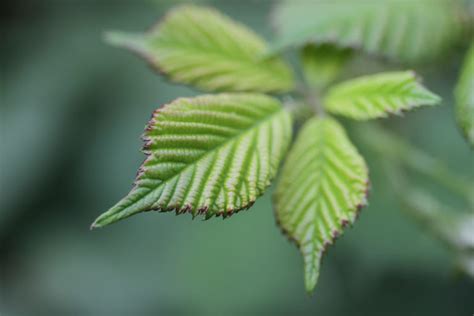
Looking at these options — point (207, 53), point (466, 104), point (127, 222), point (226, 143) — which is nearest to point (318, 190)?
point (226, 143)

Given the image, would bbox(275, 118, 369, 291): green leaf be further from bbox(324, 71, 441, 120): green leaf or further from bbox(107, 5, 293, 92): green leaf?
bbox(107, 5, 293, 92): green leaf

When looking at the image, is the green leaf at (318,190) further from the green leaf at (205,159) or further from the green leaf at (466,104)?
the green leaf at (466,104)

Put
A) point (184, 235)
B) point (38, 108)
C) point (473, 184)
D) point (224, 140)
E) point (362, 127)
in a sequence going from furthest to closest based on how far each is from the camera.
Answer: point (38, 108), point (184, 235), point (362, 127), point (473, 184), point (224, 140)

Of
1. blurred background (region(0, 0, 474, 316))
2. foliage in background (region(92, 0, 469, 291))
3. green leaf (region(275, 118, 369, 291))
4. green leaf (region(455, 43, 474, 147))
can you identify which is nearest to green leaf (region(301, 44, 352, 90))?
foliage in background (region(92, 0, 469, 291))

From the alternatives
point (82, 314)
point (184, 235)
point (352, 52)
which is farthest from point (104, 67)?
point (352, 52)

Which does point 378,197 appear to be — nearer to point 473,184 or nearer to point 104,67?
point 473,184
